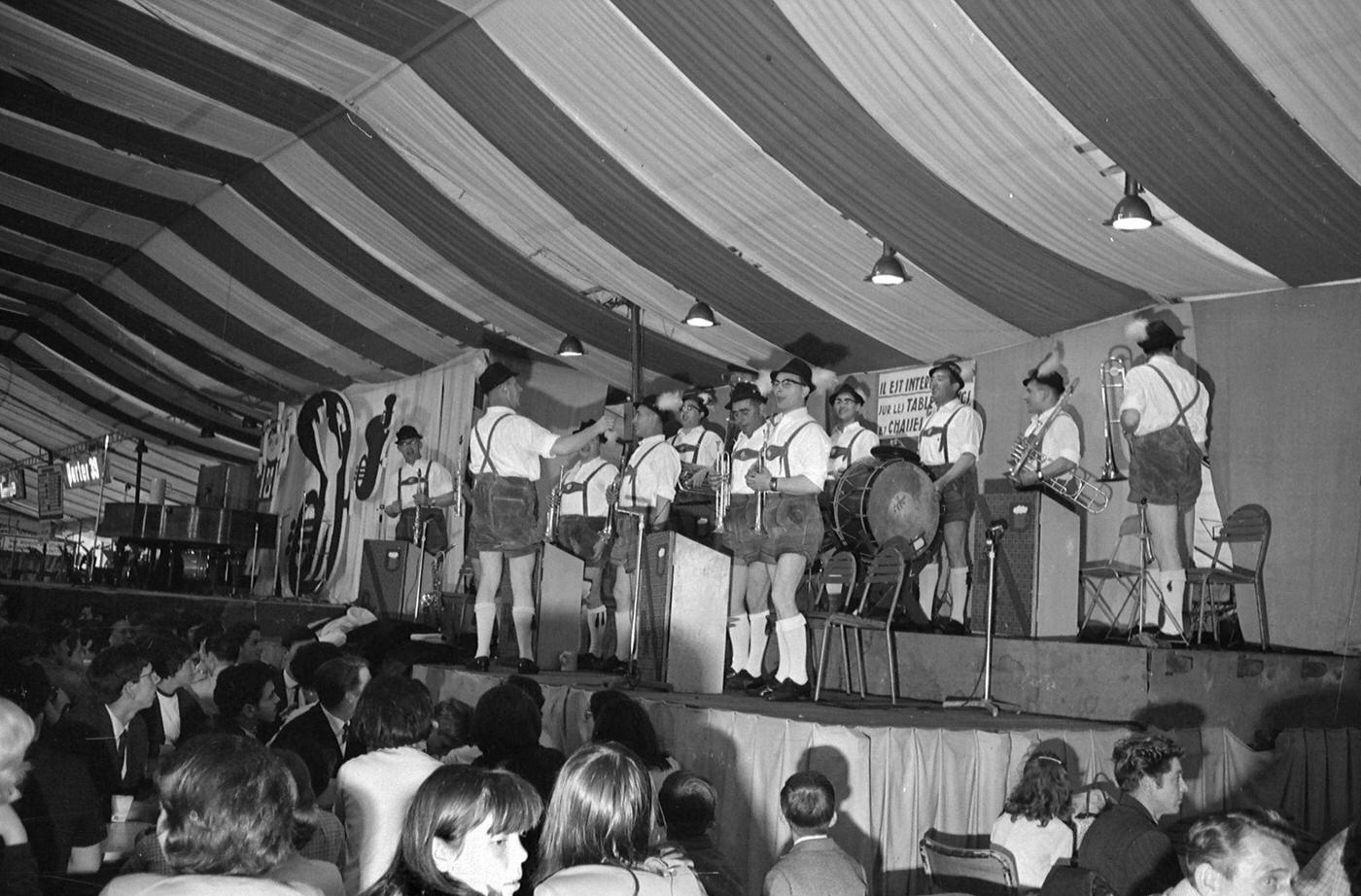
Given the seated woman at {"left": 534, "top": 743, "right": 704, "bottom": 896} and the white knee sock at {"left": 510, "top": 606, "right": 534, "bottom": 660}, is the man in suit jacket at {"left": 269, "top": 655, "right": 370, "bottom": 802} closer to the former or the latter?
the seated woman at {"left": 534, "top": 743, "right": 704, "bottom": 896}

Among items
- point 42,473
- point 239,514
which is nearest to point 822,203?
point 239,514

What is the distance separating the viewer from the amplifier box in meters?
7.83

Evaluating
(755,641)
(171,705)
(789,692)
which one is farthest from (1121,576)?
(171,705)

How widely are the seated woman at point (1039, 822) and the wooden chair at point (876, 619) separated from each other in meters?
2.29

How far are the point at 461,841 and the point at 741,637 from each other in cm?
590

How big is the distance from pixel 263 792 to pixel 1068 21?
17.6ft

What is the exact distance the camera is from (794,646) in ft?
24.7

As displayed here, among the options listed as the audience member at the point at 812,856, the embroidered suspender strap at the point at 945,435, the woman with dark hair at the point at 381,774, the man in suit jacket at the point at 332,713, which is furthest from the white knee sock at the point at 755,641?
the woman with dark hair at the point at 381,774

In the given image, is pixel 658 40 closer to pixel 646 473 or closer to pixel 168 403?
pixel 646 473

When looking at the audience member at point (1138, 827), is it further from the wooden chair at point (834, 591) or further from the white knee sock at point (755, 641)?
the white knee sock at point (755, 641)

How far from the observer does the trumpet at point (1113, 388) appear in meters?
9.55

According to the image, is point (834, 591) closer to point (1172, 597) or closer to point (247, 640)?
point (1172, 597)

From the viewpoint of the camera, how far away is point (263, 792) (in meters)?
2.39

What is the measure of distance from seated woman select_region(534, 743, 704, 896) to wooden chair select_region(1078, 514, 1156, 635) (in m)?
5.39
